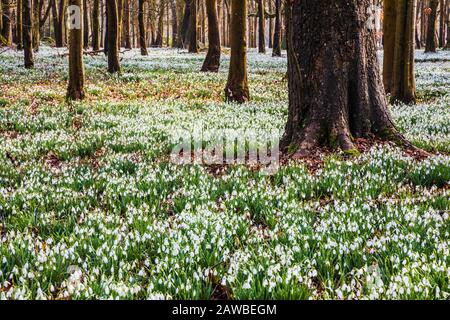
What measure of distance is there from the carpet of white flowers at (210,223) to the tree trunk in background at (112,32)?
12567mm

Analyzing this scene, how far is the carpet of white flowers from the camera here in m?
3.38

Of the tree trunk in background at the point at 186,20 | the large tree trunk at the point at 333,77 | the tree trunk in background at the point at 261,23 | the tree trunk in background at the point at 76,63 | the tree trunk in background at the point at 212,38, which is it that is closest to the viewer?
the large tree trunk at the point at 333,77

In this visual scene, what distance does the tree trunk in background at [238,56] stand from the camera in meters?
14.1

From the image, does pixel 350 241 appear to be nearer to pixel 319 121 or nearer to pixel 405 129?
pixel 319 121

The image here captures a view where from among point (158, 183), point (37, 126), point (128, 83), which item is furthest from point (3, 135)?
point (128, 83)

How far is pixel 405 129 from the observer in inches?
388

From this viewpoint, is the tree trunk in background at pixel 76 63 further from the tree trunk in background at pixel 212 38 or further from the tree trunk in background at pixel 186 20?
the tree trunk in background at pixel 186 20

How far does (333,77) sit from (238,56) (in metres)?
7.28

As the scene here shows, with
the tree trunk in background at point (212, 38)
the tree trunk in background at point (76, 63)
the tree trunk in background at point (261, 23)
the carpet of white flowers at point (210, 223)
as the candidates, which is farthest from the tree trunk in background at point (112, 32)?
the tree trunk in background at point (261, 23)

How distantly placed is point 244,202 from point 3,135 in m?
6.65

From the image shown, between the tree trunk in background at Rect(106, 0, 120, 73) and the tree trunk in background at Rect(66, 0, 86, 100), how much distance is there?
740 centimetres

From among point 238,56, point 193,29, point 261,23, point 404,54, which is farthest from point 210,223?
point 261,23

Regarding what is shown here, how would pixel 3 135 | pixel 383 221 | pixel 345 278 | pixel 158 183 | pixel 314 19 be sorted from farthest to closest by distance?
pixel 3 135 < pixel 314 19 < pixel 158 183 < pixel 383 221 < pixel 345 278

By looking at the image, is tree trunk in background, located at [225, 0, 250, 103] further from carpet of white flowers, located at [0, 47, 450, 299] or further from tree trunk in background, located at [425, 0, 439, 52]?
tree trunk in background, located at [425, 0, 439, 52]
